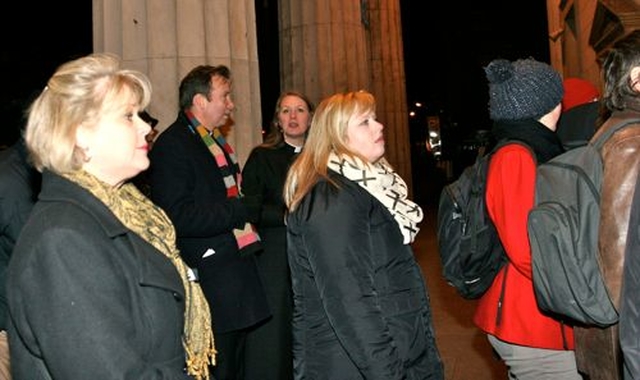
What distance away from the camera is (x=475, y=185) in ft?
9.68

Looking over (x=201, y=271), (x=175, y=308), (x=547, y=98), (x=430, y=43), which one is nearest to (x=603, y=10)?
(x=547, y=98)

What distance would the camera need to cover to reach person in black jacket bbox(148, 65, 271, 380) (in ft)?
12.5

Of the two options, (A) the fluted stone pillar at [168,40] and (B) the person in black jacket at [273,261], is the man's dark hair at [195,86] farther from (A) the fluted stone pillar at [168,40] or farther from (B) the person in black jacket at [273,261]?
(A) the fluted stone pillar at [168,40]

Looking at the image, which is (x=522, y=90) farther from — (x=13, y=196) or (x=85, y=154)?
(x=13, y=196)

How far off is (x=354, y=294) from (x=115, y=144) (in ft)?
3.50

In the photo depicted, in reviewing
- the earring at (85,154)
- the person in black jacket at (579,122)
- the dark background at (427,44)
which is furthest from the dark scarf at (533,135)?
the dark background at (427,44)

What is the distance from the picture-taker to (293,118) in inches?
188

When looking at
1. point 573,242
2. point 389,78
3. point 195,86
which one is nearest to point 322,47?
point 195,86

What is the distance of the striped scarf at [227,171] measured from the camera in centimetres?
405

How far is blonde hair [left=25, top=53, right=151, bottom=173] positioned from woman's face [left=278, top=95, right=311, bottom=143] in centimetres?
271

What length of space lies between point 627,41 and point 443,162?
102ft

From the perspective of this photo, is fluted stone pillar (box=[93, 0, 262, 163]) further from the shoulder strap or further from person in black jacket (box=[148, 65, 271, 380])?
the shoulder strap

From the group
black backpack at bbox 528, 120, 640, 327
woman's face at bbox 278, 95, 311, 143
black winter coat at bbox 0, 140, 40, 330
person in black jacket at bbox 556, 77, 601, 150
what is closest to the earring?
black winter coat at bbox 0, 140, 40, 330

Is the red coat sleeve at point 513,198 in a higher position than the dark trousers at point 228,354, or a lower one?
higher
